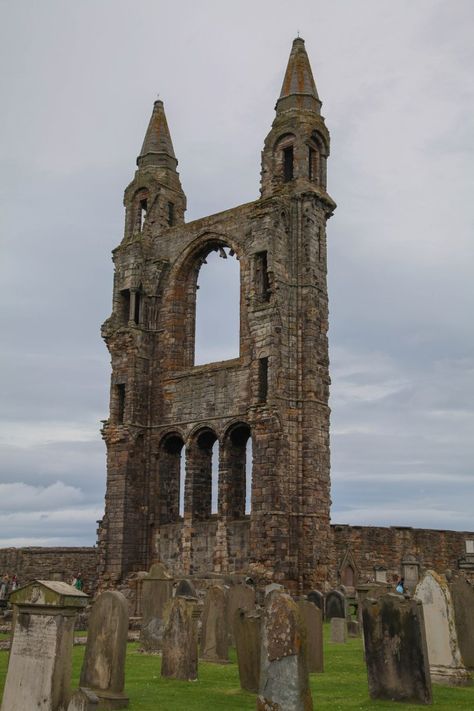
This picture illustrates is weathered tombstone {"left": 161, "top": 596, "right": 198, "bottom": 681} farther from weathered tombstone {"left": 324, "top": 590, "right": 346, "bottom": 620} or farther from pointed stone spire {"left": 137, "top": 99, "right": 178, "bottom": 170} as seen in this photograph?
pointed stone spire {"left": 137, "top": 99, "right": 178, "bottom": 170}

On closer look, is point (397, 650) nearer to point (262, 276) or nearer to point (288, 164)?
point (262, 276)

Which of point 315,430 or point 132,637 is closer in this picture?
point 132,637

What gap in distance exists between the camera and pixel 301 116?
1004 inches


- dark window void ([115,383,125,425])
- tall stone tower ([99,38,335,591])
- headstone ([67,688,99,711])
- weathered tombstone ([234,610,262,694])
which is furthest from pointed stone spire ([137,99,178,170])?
headstone ([67,688,99,711])

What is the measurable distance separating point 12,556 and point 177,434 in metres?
8.83

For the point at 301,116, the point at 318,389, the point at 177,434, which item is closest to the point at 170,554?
the point at 177,434

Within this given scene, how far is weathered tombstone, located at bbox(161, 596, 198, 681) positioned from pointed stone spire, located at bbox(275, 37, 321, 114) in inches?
753

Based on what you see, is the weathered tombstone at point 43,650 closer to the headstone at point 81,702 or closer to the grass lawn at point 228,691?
the headstone at point 81,702

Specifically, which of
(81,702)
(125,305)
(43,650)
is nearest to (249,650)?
(81,702)

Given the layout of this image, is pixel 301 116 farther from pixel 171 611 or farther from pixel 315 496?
pixel 171 611

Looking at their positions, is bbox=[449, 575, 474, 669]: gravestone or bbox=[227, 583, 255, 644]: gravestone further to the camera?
bbox=[227, 583, 255, 644]: gravestone

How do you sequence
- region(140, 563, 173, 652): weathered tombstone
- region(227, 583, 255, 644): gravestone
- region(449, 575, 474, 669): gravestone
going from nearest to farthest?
region(449, 575, 474, 669): gravestone < region(140, 563, 173, 652): weathered tombstone < region(227, 583, 255, 644): gravestone

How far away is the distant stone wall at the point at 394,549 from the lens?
85.7ft

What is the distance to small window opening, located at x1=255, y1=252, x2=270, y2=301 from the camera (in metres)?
24.1
